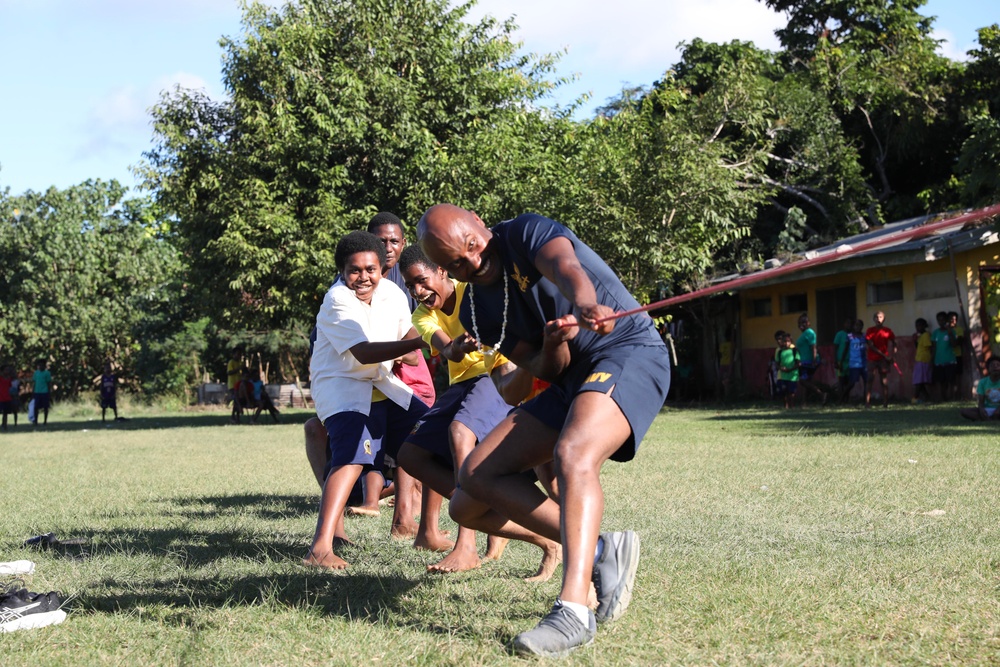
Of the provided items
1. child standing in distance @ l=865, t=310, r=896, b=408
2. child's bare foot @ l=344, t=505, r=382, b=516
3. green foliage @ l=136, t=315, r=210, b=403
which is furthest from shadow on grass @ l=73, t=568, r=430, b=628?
green foliage @ l=136, t=315, r=210, b=403

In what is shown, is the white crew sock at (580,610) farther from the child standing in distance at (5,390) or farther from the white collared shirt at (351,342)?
the child standing in distance at (5,390)

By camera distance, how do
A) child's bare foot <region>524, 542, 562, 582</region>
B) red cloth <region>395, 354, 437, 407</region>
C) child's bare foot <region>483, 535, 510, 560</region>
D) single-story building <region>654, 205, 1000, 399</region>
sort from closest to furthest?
child's bare foot <region>524, 542, 562, 582</region> → child's bare foot <region>483, 535, 510, 560</region> → red cloth <region>395, 354, 437, 407</region> → single-story building <region>654, 205, 1000, 399</region>

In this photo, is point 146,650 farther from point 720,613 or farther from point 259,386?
point 259,386

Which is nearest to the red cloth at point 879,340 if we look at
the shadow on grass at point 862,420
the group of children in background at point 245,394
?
the shadow on grass at point 862,420

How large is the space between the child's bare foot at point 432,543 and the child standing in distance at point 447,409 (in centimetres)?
46

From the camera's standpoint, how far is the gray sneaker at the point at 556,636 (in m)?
3.51

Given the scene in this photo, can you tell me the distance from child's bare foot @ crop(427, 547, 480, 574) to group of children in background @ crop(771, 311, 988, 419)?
15.7 meters

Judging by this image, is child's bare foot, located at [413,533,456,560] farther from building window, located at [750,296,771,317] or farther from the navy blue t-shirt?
building window, located at [750,296,771,317]

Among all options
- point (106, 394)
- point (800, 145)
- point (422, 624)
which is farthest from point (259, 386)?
point (422, 624)

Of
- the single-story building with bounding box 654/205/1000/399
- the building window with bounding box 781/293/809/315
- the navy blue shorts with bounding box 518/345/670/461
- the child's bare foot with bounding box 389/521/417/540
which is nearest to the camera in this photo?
the navy blue shorts with bounding box 518/345/670/461

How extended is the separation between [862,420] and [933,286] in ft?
21.3

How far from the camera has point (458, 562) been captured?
207 inches

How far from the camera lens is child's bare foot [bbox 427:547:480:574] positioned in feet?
17.1

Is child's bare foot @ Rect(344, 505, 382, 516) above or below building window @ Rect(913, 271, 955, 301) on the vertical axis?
below
